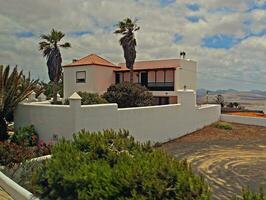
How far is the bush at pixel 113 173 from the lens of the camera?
5.68 metres

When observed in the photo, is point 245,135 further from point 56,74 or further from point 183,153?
point 56,74

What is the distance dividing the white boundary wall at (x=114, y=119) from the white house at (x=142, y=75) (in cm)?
1029

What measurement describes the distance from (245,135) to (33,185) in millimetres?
21430

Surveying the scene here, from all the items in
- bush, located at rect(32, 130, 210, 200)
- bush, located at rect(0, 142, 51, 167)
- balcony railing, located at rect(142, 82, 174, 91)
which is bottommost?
bush, located at rect(0, 142, 51, 167)

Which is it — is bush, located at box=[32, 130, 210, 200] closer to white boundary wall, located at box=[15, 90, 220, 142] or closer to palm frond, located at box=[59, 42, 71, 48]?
white boundary wall, located at box=[15, 90, 220, 142]

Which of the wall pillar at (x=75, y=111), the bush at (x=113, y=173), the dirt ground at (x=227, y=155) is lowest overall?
the dirt ground at (x=227, y=155)

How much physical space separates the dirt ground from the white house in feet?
30.4

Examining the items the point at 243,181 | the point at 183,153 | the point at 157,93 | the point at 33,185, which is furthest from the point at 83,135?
the point at 157,93

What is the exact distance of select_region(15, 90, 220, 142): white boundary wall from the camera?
16.0 m

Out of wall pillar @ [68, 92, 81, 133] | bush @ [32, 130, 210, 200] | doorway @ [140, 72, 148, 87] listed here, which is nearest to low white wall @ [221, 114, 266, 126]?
doorway @ [140, 72, 148, 87]

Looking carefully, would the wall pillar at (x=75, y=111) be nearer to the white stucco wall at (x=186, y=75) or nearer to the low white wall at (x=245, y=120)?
the low white wall at (x=245, y=120)

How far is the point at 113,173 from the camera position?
20.5 ft

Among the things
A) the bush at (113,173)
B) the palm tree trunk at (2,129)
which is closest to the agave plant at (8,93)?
the palm tree trunk at (2,129)

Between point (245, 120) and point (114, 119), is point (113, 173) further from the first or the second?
point (245, 120)
